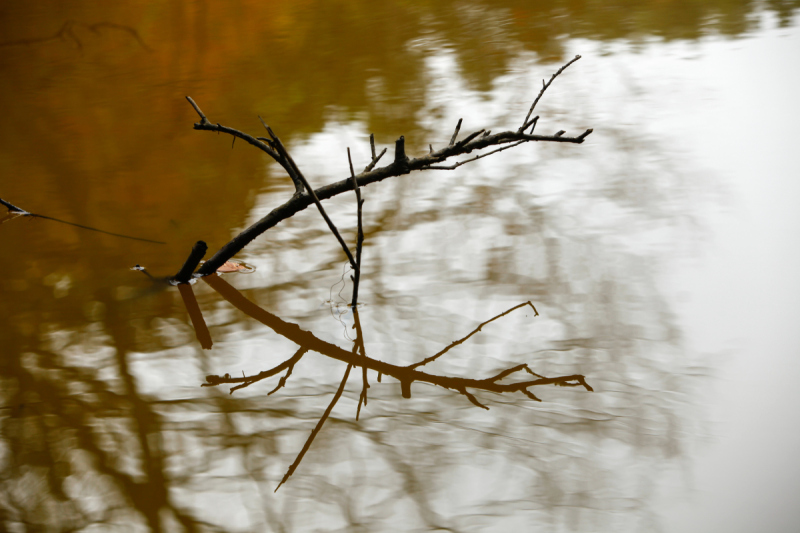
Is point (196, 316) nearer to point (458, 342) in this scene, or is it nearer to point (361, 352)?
point (361, 352)

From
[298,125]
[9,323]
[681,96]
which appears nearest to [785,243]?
[681,96]

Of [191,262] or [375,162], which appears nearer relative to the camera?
[375,162]

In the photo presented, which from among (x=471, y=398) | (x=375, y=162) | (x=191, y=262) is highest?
(x=375, y=162)

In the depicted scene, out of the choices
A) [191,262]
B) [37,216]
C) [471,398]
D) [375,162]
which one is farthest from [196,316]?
[37,216]

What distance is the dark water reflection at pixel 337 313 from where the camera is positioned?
100 centimetres

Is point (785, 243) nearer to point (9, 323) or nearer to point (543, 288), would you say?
point (543, 288)

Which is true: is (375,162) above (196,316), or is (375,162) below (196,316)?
above

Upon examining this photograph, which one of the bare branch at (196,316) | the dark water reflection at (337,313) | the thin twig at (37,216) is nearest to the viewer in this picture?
the dark water reflection at (337,313)

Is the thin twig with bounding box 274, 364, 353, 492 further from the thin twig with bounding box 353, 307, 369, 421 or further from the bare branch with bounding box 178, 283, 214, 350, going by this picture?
the bare branch with bounding box 178, 283, 214, 350

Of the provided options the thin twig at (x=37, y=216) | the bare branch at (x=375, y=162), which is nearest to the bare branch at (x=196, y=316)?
the bare branch at (x=375, y=162)

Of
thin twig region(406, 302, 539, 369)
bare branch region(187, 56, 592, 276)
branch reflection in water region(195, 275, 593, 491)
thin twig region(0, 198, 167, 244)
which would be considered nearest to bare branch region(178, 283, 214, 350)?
branch reflection in water region(195, 275, 593, 491)

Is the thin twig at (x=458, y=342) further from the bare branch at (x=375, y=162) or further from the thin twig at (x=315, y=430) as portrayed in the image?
the bare branch at (x=375, y=162)

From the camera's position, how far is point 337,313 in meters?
1.40

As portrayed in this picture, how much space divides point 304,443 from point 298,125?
153cm
